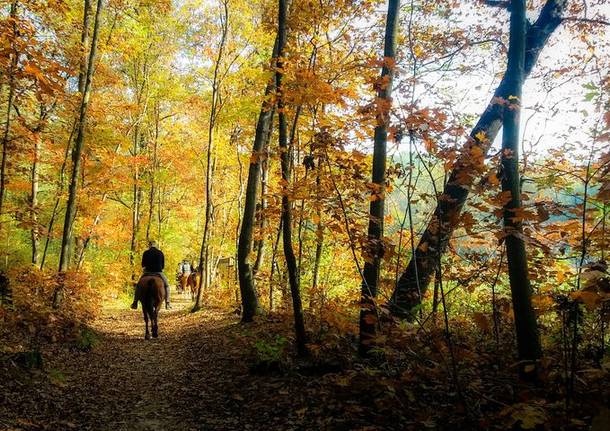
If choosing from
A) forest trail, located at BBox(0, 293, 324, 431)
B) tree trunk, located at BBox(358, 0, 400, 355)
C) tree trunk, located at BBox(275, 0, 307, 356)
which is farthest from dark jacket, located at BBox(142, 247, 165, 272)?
tree trunk, located at BBox(358, 0, 400, 355)

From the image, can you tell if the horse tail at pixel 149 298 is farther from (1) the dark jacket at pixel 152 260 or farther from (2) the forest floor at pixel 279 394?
(2) the forest floor at pixel 279 394

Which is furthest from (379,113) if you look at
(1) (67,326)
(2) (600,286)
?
(1) (67,326)

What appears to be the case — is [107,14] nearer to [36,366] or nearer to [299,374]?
[36,366]

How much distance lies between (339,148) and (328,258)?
1077 centimetres

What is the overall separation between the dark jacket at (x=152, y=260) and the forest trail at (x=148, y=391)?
2.49 meters

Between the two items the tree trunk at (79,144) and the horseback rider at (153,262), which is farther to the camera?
the horseback rider at (153,262)

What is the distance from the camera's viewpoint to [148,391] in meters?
6.19

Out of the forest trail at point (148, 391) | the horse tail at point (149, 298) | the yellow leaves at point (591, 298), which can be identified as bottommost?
the forest trail at point (148, 391)

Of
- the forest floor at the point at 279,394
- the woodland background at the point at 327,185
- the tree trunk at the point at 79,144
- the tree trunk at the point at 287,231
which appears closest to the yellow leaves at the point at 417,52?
the woodland background at the point at 327,185

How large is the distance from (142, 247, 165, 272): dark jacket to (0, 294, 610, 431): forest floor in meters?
3.51

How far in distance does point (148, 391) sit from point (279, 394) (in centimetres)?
216

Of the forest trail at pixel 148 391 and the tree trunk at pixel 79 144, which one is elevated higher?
the tree trunk at pixel 79 144

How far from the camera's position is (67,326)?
8812 mm

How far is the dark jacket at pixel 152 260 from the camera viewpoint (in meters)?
11.2
